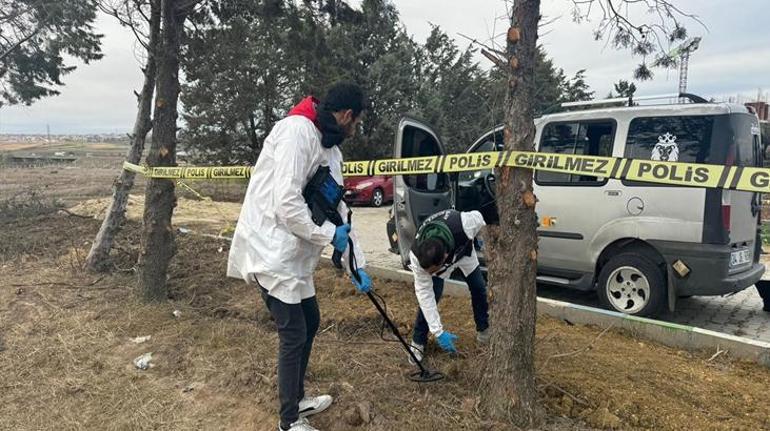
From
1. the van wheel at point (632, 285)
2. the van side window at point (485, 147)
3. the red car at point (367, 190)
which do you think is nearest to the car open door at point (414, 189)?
the van side window at point (485, 147)

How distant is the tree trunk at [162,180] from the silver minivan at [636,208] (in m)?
2.44

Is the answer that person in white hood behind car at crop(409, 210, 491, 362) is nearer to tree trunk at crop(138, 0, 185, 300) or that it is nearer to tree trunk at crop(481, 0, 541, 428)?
tree trunk at crop(481, 0, 541, 428)

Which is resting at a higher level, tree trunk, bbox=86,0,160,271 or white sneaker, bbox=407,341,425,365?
tree trunk, bbox=86,0,160,271

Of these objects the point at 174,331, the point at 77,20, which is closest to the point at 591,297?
the point at 174,331

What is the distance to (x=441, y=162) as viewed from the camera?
3.81 metres

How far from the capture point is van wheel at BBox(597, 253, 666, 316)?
484 cm

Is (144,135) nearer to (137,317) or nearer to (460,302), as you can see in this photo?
(137,317)

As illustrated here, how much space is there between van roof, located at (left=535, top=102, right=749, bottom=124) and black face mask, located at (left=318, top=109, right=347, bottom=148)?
359 cm

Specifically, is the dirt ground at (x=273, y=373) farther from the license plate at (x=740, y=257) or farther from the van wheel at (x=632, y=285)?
the license plate at (x=740, y=257)

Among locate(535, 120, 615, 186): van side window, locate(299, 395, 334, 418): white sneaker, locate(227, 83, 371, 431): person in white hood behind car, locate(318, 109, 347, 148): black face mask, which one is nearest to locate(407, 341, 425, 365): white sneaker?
locate(299, 395, 334, 418): white sneaker

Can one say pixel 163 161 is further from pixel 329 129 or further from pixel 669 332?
pixel 669 332

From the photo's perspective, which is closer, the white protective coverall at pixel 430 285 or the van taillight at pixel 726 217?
the white protective coverall at pixel 430 285

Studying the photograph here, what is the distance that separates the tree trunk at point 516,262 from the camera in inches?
104

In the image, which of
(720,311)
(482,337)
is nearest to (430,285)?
(482,337)
